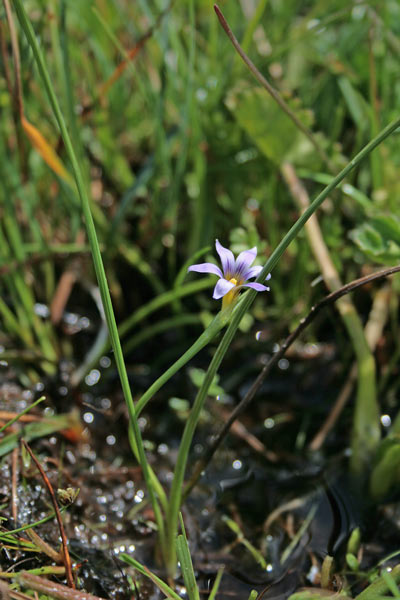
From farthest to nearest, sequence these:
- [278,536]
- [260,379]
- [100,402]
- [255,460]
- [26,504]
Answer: [100,402] < [255,460] < [278,536] < [26,504] < [260,379]

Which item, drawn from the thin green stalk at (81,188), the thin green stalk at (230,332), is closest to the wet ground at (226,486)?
the thin green stalk at (230,332)

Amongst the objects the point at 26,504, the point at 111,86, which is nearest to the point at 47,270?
the point at 111,86

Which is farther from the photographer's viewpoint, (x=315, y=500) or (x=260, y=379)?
(x=315, y=500)

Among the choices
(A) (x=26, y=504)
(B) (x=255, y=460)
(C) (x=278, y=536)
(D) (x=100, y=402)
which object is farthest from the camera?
(D) (x=100, y=402)

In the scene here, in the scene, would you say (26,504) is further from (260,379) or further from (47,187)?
(47,187)

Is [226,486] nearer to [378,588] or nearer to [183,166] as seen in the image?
[378,588]

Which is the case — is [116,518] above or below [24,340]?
below

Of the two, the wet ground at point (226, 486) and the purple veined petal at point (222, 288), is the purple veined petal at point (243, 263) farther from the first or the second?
the wet ground at point (226, 486)
